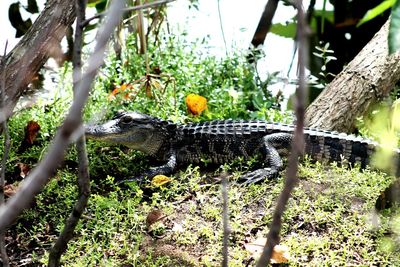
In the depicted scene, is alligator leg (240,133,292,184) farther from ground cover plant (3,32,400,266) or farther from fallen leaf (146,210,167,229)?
fallen leaf (146,210,167,229)

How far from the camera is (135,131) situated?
4.68 metres

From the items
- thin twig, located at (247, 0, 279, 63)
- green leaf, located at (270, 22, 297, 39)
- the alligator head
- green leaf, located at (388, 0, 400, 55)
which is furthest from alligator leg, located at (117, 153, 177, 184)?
green leaf, located at (388, 0, 400, 55)

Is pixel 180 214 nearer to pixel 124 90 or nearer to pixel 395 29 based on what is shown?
pixel 124 90

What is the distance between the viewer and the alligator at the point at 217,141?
14.8ft

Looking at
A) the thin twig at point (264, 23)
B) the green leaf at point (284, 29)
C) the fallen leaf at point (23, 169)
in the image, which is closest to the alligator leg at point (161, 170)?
the fallen leaf at point (23, 169)

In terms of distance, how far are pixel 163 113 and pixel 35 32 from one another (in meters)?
1.34

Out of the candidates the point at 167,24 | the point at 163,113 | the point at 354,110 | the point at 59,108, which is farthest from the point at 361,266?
the point at 167,24

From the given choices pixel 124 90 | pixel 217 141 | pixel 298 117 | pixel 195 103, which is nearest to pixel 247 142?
pixel 217 141

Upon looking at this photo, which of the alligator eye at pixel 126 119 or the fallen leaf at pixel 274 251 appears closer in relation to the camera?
the fallen leaf at pixel 274 251

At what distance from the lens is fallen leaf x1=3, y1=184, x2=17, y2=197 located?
166 inches

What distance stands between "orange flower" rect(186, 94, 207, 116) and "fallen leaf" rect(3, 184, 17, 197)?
153 centimetres

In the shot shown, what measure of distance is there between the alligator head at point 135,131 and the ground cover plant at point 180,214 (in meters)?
0.14

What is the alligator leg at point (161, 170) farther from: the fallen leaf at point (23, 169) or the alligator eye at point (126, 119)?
the fallen leaf at point (23, 169)

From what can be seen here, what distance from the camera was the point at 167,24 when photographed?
20.4ft
